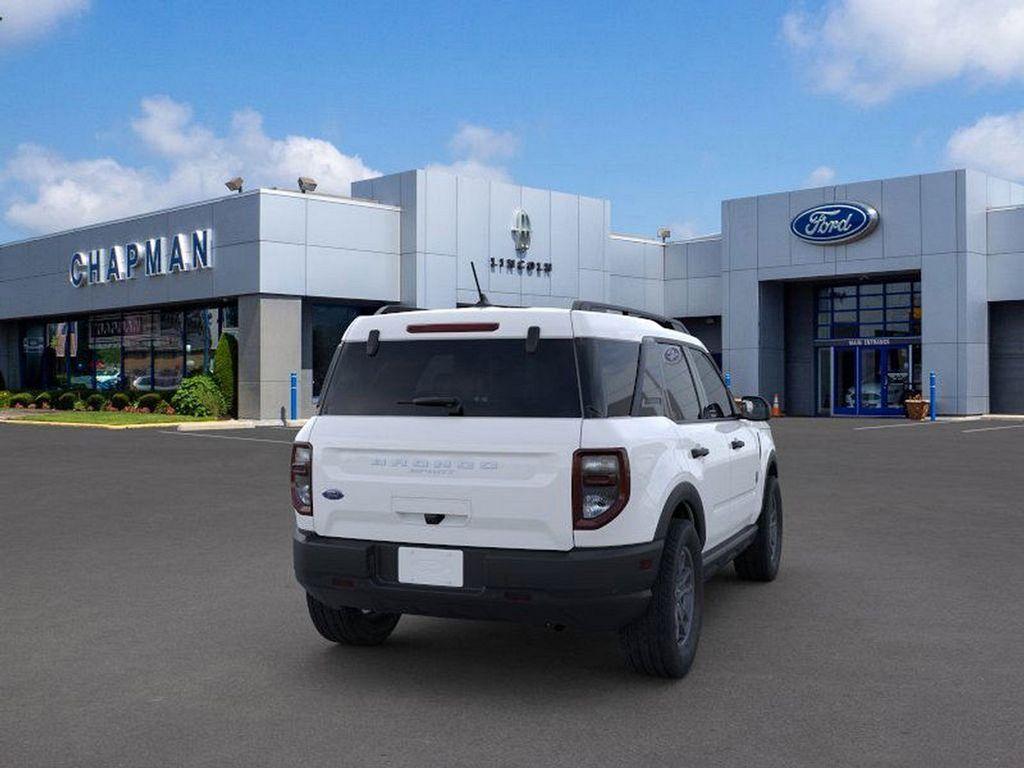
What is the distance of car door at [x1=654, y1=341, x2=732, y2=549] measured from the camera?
575cm

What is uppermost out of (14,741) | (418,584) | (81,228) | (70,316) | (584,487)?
(81,228)

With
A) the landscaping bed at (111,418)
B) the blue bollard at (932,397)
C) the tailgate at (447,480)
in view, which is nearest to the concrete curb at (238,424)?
the landscaping bed at (111,418)

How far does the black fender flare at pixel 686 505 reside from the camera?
516cm

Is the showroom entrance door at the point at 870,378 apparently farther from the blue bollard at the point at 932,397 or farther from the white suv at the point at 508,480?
the white suv at the point at 508,480

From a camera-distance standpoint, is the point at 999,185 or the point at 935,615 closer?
the point at 935,615

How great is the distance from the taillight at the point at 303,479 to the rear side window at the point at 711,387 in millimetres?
2348

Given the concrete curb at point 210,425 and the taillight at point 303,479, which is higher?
the taillight at point 303,479

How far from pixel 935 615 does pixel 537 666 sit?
2.74 m

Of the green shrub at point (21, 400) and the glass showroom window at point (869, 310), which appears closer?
the glass showroom window at point (869, 310)

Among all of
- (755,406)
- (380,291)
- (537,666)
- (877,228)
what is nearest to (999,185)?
(877,228)

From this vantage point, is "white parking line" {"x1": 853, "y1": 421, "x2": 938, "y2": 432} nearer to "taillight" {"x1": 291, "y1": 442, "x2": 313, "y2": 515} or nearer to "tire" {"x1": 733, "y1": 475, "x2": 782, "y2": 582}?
"tire" {"x1": 733, "y1": 475, "x2": 782, "y2": 582}

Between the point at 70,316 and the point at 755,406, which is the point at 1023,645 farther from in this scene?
the point at 70,316

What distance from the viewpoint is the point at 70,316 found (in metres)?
41.8

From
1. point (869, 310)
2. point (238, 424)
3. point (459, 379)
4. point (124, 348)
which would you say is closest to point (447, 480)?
point (459, 379)
